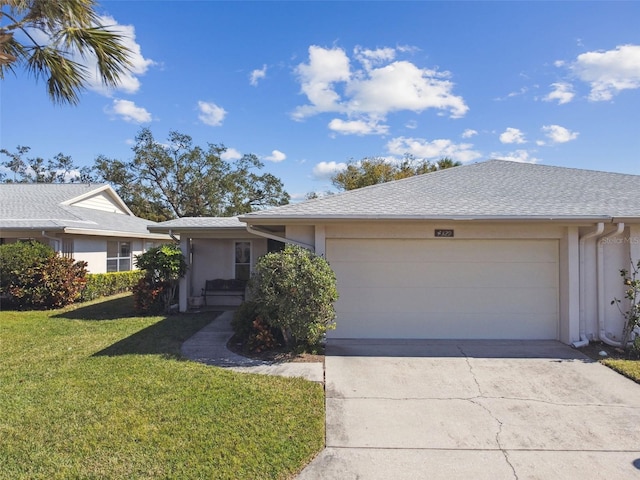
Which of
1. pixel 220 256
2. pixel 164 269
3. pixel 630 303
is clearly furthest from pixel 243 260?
pixel 630 303

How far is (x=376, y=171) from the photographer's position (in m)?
29.7

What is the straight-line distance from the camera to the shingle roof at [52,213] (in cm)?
1215

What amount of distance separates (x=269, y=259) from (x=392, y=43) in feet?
25.2

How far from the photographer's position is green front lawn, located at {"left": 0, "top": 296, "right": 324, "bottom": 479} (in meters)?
3.19

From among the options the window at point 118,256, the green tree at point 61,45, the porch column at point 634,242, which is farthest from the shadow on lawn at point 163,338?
the porch column at point 634,242

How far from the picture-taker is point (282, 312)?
Answer: 6.13 metres

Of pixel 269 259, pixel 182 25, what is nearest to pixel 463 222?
pixel 269 259

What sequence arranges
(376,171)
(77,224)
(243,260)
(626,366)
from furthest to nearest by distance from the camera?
(376,171)
(77,224)
(243,260)
(626,366)

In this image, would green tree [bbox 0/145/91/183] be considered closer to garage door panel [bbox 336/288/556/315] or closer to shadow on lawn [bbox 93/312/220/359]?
shadow on lawn [bbox 93/312/220/359]

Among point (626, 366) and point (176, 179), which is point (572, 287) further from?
point (176, 179)

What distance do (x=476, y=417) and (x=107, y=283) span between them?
1388cm

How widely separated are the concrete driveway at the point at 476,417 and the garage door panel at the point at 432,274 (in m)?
1.42

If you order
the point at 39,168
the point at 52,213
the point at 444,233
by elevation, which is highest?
the point at 39,168

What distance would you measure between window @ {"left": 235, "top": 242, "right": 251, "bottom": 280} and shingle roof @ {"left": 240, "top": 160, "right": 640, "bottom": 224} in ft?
16.3
